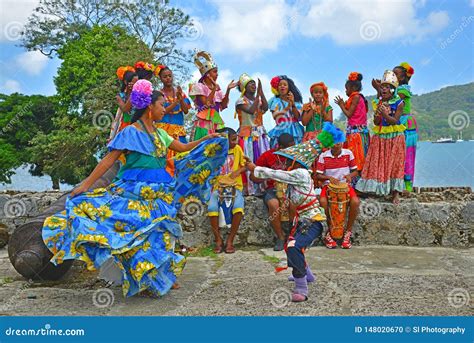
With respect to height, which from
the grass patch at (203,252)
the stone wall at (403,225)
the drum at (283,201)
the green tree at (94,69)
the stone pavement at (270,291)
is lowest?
the stone pavement at (270,291)

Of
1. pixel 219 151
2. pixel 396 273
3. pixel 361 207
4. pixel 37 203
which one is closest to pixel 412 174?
pixel 361 207

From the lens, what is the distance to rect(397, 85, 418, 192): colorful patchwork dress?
6.92m

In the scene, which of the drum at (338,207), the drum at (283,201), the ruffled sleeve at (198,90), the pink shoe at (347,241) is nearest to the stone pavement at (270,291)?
the pink shoe at (347,241)

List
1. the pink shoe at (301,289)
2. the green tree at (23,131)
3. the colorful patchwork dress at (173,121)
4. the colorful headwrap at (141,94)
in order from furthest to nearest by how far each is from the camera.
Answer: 1. the green tree at (23,131)
2. the colorful patchwork dress at (173,121)
3. the colorful headwrap at (141,94)
4. the pink shoe at (301,289)

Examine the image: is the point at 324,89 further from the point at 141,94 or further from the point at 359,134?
the point at 141,94

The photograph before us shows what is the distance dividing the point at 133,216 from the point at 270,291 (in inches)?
57.7

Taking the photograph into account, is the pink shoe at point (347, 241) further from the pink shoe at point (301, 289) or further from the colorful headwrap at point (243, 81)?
the colorful headwrap at point (243, 81)

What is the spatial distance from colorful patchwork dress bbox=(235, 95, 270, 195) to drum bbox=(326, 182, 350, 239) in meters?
1.18

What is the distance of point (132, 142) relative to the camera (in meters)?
4.23

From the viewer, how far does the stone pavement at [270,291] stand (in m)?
3.90

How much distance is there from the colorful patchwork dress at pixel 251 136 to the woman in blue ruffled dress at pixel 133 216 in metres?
2.67

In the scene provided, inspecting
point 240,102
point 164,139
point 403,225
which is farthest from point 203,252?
point 403,225

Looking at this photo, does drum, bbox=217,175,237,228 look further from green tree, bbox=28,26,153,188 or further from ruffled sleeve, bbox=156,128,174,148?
green tree, bbox=28,26,153,188
